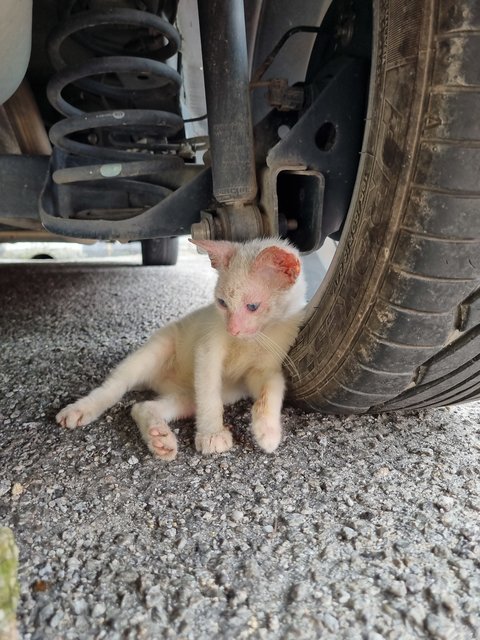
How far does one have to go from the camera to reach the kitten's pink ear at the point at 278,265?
4.11ft

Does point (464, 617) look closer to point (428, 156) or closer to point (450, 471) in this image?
point (450, 471)

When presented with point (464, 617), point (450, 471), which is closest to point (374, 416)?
point (450, 471)

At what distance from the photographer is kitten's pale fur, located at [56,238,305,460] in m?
1.30

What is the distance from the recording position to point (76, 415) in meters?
1.42

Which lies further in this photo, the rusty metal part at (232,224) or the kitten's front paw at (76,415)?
the kitten's front paw at (76,415)

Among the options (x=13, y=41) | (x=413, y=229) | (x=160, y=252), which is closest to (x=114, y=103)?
(x=13, y=41)

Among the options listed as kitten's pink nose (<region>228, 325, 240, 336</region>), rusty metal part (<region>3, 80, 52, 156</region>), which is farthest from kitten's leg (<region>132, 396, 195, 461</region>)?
rusty metal part (<region>3, 80, 52, 156</region>)

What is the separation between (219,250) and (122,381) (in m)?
0.52

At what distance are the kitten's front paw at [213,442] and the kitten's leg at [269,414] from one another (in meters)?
0.07

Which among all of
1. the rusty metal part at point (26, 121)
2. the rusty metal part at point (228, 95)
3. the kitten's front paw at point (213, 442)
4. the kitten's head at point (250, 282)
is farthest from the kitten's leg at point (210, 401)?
the rusty metal part at point (26, 121)

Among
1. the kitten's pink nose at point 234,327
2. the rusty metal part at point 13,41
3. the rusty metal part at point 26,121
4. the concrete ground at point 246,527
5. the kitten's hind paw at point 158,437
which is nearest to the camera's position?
the concrete ground at point 246,527

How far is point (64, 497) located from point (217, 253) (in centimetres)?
Result: 68

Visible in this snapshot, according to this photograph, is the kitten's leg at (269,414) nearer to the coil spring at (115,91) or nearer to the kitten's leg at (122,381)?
the kitten's leg at (122,381)

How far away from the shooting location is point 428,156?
2.78ft
